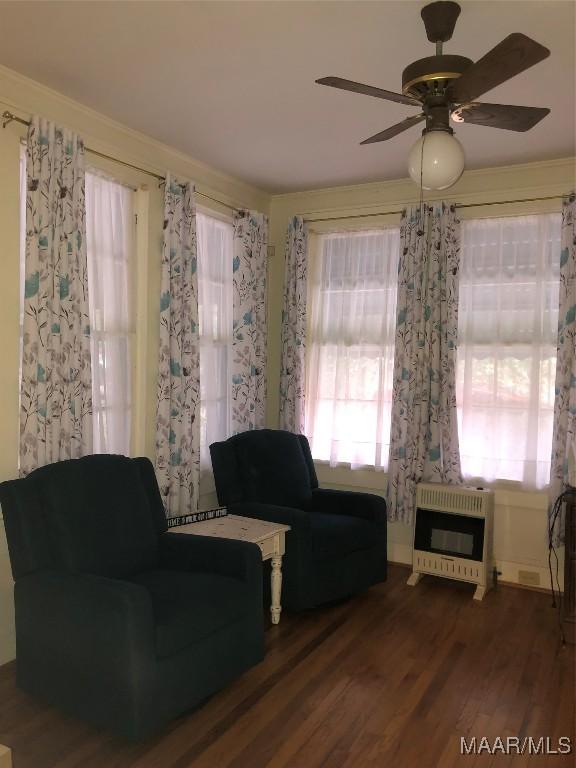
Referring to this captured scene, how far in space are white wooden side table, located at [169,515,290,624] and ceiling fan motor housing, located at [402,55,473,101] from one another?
2.17m

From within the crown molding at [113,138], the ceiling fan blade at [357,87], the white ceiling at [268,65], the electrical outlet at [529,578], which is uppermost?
the white ceiling at [268,65]

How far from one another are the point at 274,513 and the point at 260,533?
34 centimetres

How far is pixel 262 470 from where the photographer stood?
3.99m

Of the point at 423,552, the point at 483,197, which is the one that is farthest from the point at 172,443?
the point at 483,197

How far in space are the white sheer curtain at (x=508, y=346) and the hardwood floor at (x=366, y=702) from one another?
100cm

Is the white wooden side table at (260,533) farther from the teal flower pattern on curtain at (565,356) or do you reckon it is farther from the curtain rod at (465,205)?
the curtain rod at (465,205)

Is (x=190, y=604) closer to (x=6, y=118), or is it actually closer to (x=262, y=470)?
(x=262, y=470)

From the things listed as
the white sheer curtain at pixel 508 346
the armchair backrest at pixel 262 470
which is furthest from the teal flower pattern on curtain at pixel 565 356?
the armchair backrest at pixel 262 470

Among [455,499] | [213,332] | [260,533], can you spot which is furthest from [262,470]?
[455,499]

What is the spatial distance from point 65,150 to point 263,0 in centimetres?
131

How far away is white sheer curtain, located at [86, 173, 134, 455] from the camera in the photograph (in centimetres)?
332

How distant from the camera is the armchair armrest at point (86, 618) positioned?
224 centimetres

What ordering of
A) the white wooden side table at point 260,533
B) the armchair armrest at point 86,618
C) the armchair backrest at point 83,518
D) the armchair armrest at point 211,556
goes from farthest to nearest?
the white wooden side table at point 260,533
the armchair armrest at point 211,556
the armchair backrest at point 83,518
the armchair armrest at point 86,618

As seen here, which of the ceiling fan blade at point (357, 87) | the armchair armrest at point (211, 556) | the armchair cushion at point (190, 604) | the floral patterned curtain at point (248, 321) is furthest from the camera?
the floral patterned curtain at point (248, 321)
